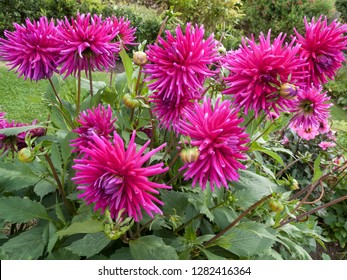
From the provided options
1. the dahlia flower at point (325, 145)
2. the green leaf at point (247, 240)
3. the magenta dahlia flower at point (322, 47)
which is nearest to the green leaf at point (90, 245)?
the green leaf at point (247, 240)

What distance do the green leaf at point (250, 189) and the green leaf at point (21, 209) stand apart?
0.68 meters

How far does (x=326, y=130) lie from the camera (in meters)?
2.63

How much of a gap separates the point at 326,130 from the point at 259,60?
179 cm

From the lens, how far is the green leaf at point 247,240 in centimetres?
124

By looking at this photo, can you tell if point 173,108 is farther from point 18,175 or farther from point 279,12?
point 279,12

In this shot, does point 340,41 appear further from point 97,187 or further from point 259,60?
point 97,187

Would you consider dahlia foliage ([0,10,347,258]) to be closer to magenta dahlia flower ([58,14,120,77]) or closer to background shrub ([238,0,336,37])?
magenta dahlia flower ([58,14,120,77])

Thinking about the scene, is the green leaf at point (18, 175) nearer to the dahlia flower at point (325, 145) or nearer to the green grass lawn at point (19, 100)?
the dahlia flower at point (325, 145)

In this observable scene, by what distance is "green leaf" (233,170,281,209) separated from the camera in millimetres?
1371

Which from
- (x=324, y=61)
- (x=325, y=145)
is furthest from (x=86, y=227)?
(x=325, y=145)

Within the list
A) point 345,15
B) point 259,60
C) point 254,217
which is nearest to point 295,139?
point 254,217

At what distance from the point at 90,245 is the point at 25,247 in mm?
253

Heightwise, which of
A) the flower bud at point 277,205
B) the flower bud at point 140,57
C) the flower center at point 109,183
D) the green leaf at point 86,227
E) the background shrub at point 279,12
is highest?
the flower bud at point 140,57

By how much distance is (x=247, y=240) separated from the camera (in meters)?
1.28
